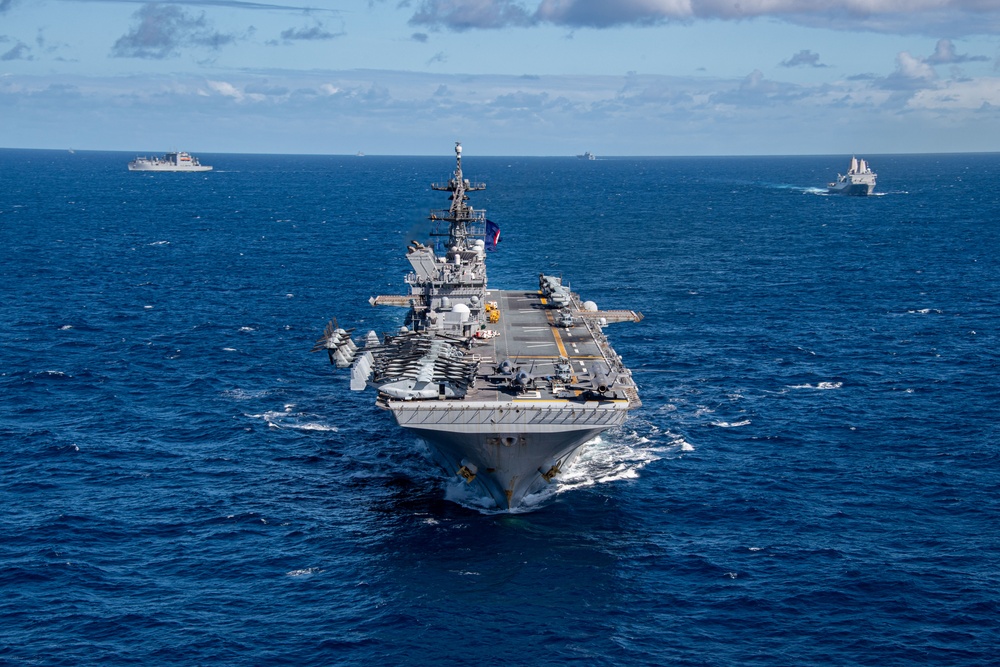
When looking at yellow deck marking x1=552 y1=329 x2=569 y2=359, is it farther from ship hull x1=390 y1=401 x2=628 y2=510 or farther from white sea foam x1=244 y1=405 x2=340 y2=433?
white sea foam x1=244 y1=405 x2=340 y2=433

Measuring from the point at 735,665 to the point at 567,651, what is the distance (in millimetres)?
5846

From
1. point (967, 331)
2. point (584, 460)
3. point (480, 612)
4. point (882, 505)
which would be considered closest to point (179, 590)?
point (480, 612)

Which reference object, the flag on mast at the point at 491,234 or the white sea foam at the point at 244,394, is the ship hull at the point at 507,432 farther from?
the flag on mast at the point at 491,234

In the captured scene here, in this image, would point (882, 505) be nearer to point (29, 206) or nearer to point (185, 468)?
point (185, 468)

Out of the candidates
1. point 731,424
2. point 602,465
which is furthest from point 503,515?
point 731,424

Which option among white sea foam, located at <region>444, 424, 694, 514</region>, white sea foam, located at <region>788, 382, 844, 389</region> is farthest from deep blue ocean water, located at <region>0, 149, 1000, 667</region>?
white sea foam, located at <region>788, 382, 844, 389</region>

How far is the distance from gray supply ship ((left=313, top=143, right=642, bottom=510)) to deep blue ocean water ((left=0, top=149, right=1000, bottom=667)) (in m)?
2.73

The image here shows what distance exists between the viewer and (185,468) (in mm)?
52188

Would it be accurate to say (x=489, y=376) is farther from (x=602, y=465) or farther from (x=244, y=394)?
(x=244, y=394)

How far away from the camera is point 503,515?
155 feet

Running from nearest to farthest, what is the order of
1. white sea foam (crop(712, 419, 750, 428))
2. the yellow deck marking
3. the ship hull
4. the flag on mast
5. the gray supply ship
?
the ship hull → the gray supply ship → the yellow deck marking → white sea foam (crop(712, 419, 750, 428)) → the flag on mast

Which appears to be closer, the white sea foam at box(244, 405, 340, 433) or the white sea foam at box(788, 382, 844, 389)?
the white sea foam at box(244, 405, 340, 433)

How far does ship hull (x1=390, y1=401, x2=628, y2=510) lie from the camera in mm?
45656

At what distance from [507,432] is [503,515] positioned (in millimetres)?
4409
